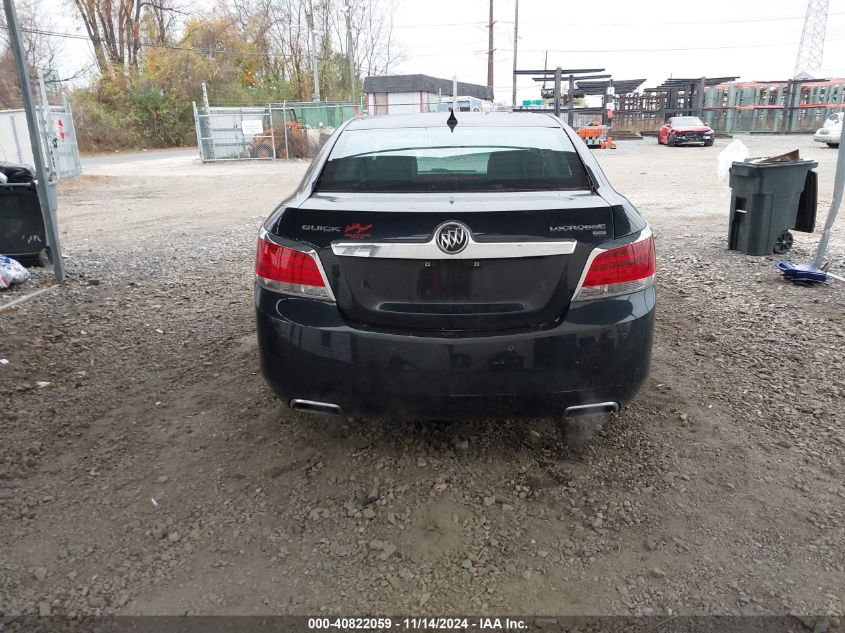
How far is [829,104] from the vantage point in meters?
40.0

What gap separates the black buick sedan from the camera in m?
2.57

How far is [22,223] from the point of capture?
22.9 ft

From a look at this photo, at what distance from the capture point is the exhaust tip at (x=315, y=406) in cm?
273

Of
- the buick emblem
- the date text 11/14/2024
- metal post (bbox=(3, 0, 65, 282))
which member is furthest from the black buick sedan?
metal post (bbox=(3, 0, 65, 282))

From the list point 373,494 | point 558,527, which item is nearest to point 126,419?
point 373,494

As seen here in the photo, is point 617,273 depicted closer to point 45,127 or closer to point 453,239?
point 453,239

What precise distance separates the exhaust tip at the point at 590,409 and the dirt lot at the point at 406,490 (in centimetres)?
43

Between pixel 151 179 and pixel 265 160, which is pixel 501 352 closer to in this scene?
pixel 151 179

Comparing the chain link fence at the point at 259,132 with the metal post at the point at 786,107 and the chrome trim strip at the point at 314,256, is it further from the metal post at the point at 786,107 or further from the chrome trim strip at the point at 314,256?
the metal post at the point at 786,107

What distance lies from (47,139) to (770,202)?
57.6ft

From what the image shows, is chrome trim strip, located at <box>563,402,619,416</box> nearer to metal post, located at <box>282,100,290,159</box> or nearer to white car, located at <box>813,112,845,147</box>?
metal post, located at <box>282,100,290,159</box>

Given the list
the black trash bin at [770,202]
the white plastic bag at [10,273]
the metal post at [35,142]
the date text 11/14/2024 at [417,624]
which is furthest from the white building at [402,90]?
the date text 11/14/2024 at [417,624]

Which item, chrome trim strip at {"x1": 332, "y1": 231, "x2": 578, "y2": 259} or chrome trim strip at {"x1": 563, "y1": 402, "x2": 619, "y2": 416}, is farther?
chrome trim strip at {"x1": 563, "y1": 402, "x2": 619, "y2": 416}

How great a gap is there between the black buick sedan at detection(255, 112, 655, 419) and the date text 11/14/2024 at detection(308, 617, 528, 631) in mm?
776
